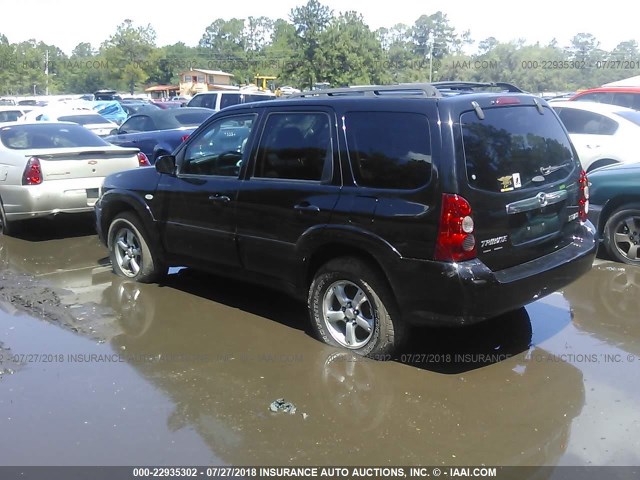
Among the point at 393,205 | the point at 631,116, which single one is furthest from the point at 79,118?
the point at 393,205

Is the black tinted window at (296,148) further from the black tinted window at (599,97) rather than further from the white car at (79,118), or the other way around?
the white car at (79,118)

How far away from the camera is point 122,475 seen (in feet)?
11.3

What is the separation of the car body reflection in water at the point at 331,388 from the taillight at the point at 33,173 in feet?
9.52

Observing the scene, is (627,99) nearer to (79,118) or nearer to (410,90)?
(410,90)

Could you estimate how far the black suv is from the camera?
165 inches

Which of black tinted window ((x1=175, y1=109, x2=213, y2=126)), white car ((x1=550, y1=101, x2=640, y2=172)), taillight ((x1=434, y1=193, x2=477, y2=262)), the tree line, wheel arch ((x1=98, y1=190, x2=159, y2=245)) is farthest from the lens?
the tree line

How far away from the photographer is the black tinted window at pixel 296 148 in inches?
191

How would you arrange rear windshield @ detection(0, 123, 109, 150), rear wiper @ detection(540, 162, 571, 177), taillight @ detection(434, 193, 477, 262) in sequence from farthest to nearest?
rear windshield @ detection(0, 123, 109, 150), rear wiper @ detection(540, 162, 571, 177), taillight @ detection(434, 193, 477, 262)

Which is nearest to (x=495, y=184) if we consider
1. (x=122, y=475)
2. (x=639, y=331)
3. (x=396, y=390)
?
(x=396, y=390)

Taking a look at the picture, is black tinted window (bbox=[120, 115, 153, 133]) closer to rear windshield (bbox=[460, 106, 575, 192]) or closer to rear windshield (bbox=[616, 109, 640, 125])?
rear windshield (bbox=[616, 109, 640, 125])

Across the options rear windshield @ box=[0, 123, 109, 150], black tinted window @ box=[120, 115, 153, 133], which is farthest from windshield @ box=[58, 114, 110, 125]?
rear windshield @ box=[0, 123, 109, 150]

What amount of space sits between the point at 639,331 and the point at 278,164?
313 centimetres

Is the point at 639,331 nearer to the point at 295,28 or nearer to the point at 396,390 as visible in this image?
the point at 396,390

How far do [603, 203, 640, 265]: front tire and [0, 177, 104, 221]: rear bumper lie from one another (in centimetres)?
612
